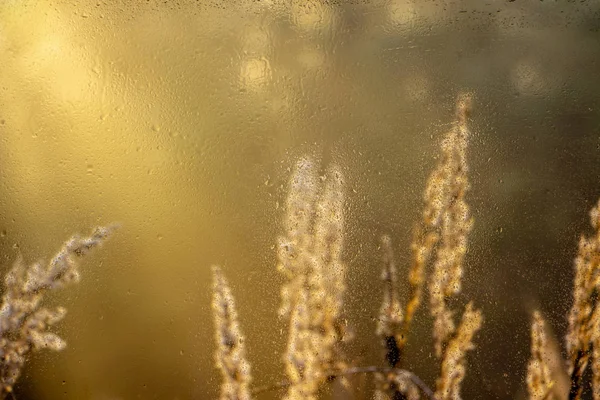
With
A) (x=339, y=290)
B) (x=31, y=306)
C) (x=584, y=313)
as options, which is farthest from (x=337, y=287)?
(x=31, y=306)

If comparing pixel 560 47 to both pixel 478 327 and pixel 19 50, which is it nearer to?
pixel 478 327

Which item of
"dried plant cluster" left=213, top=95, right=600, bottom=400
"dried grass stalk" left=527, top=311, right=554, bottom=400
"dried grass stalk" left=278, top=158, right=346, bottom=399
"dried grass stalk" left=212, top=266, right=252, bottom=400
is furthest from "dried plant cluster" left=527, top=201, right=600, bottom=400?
"dried grass stalk" left=212, top=266, right=252, bottom=400

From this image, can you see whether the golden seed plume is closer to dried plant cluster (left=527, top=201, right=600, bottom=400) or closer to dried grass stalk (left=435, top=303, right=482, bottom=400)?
dried grass stalk (left=435, top=303, right=482, bottom=400)

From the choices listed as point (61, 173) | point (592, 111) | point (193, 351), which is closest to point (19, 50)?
point (61, 173)

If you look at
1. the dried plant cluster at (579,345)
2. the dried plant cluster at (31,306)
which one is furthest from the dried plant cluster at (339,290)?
the dried plant cluster at (31,306)

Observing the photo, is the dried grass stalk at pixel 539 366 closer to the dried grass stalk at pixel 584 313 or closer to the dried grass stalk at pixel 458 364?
the dried grass stalk at pixel 584 313

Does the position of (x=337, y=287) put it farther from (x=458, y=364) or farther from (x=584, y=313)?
(x=584, y=313)

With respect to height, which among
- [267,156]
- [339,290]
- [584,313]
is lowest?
[584,313]
